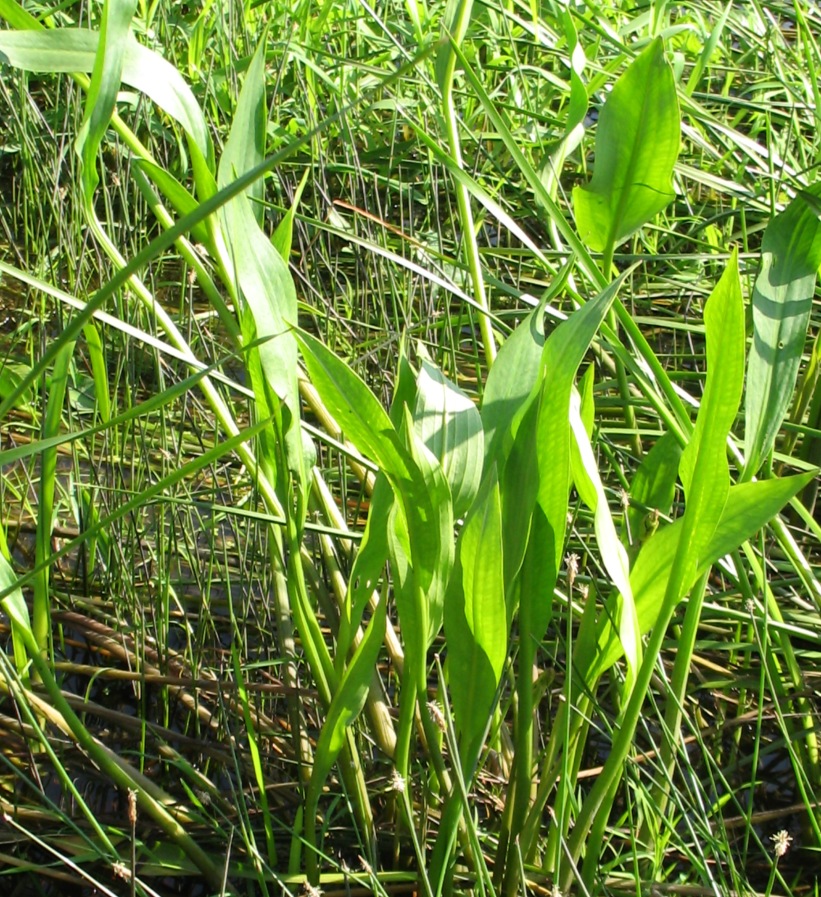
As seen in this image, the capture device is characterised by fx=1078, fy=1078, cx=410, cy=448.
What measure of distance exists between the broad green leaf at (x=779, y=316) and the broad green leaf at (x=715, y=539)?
4 cm

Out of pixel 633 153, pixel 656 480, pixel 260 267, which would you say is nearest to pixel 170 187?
pixel 260 267

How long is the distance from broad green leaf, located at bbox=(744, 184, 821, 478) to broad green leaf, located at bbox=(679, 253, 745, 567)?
0.25ft

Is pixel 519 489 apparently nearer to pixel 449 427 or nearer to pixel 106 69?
pixel 449 427

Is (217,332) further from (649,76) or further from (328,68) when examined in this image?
(649,76)

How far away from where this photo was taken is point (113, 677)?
1.02m

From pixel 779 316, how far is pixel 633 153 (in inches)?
5.7

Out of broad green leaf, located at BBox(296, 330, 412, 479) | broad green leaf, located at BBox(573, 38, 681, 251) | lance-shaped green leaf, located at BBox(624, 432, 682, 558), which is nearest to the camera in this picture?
broad green leaf, located at BBox(296, 330, 412, 479)

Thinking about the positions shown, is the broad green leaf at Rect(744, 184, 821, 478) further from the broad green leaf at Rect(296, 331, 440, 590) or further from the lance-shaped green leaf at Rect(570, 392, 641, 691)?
the broad green leaf at Rect(296, 331, 440, 590)

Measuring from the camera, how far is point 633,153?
0.71 meters

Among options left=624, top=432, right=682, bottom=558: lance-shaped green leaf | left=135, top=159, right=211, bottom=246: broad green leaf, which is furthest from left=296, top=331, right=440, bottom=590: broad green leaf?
left=624, top=432, right=682, bottom=558: lance-shaped green leaf

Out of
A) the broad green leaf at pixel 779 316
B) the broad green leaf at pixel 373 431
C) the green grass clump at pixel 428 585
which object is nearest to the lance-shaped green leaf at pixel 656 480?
the green grass clump at pixel 428 585

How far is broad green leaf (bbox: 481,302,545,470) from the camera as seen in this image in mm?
673

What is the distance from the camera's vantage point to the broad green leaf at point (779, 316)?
0.69 metres

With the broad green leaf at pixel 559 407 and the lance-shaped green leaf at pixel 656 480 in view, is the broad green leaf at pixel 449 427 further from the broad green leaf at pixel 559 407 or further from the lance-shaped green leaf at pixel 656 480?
the lance-shaped green leaf at pixel 656 480
